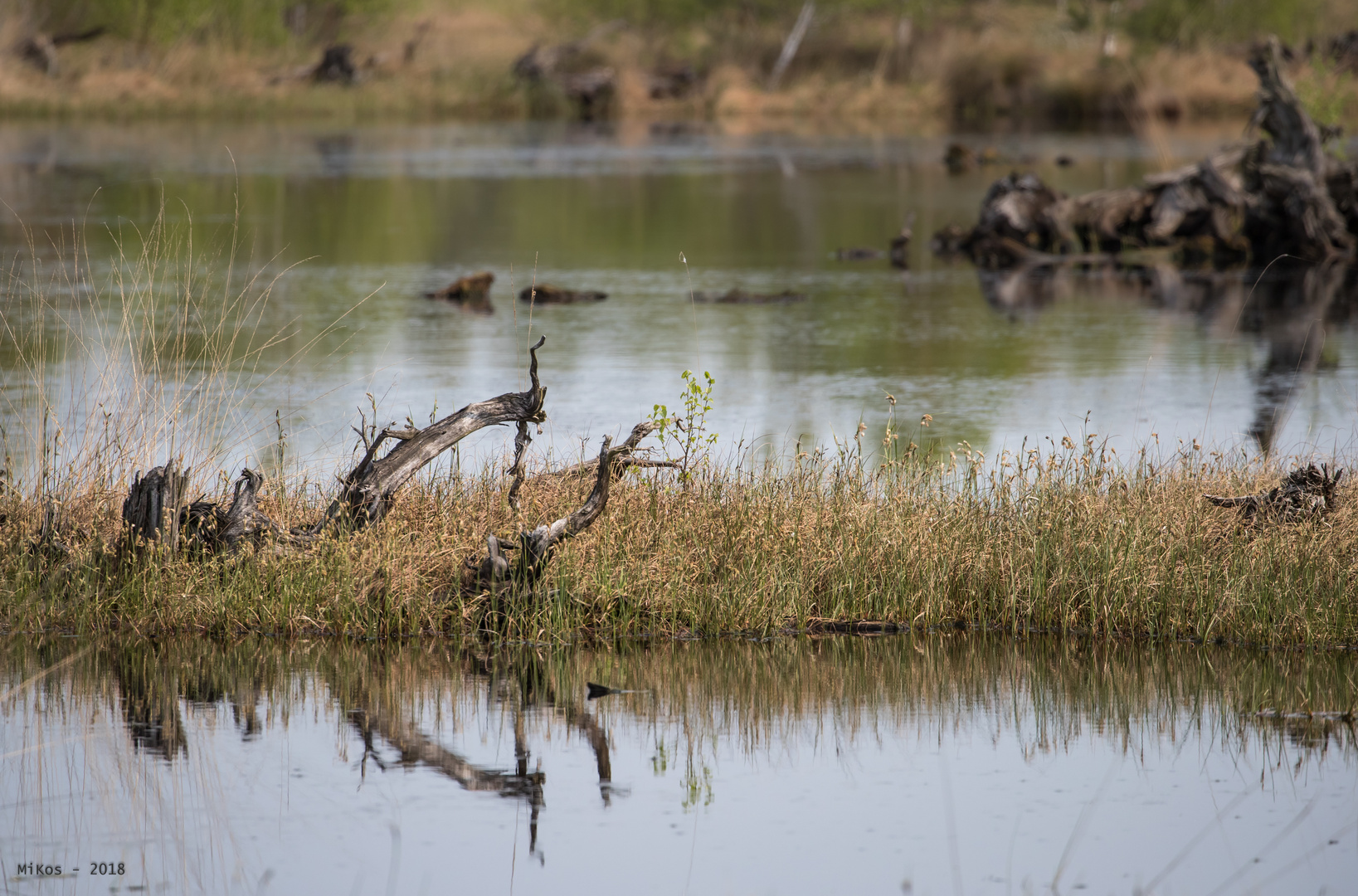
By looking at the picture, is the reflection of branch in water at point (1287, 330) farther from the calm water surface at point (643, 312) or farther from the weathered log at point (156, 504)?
the weathered log at point (156, 504)

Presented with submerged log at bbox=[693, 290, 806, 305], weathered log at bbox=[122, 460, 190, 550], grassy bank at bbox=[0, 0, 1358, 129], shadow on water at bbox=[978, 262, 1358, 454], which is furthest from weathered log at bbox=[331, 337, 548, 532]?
grassy bank at bbox=[0, 0, 1358, 129]

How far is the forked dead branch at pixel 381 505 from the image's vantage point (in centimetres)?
741

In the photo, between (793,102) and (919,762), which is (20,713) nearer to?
(919,762)

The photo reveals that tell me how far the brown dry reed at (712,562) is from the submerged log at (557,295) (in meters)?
10.1

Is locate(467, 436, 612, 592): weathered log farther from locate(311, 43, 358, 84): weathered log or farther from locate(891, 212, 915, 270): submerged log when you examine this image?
locate(311, 43, 358, 84): weathered log

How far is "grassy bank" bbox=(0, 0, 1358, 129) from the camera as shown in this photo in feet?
164

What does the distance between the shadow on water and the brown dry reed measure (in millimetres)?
6320

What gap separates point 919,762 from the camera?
6.07 m

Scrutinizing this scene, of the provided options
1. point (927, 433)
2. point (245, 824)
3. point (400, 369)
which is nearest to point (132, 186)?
point (400, 369)

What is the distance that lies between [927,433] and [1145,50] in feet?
139

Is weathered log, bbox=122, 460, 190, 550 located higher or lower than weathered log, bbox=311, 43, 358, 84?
lower

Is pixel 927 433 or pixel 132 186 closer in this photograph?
pixel 927 433

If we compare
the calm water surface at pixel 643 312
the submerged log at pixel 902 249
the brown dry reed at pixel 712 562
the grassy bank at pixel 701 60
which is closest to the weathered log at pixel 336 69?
the grassy bank at pixel 701 60

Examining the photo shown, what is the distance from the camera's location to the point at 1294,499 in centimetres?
815
